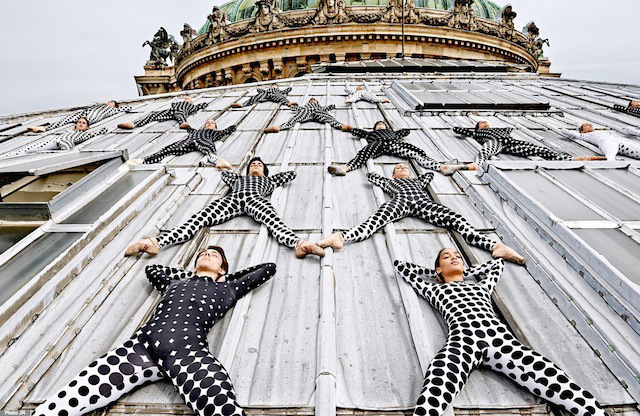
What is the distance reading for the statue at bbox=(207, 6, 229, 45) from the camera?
26.6 m

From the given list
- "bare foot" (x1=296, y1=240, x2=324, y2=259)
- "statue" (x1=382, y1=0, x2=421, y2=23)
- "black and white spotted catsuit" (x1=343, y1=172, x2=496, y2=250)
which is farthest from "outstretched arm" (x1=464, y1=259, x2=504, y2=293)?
"statue" (x1=382, y1=0, x2=421, y2=23)

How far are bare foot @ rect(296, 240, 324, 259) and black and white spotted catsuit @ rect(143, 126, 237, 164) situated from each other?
163 inches

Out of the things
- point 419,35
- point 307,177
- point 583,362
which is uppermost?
point 419,35

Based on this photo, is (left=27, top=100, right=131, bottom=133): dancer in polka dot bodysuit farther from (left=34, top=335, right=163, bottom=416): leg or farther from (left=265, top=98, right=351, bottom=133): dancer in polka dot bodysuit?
(left=34, top=335, right=163, bottom=416): leg

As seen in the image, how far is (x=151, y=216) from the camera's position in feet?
19.6

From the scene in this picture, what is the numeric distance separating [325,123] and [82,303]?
26.6 ft

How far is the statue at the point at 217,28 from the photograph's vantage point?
87.3 feet

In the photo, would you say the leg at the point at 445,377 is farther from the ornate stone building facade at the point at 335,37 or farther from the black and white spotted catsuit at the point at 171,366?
the ornate stone building facade at the point at 335,37

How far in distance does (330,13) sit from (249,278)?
957 inches

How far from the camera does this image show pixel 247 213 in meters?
5.98

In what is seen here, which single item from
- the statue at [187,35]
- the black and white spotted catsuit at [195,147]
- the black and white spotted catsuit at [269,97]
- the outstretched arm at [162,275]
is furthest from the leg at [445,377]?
the statue at [187,35]

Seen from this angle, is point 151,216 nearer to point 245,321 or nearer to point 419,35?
point 245,321

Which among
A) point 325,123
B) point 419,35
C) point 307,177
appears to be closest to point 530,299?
point 307,177

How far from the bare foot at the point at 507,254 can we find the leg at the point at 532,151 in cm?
420
